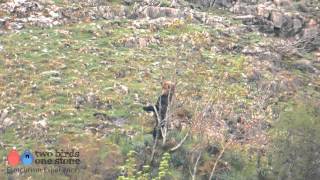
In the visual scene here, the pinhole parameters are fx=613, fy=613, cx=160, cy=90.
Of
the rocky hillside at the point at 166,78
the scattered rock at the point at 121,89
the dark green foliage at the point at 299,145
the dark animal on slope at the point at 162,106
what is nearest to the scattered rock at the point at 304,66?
the rocky hillside at the point at 166,78

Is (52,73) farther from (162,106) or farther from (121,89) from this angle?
(162,106)

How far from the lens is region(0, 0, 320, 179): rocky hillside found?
18297mm

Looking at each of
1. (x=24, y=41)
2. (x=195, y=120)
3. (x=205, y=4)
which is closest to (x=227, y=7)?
(x=205, y=4)

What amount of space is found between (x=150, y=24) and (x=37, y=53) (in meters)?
6.90

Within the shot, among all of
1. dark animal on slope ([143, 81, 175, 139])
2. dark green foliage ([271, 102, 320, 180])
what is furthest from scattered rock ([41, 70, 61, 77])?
dark green foliage ([271, 102, 320, 180])

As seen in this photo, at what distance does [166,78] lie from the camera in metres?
24.0

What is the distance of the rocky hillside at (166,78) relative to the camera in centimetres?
1830

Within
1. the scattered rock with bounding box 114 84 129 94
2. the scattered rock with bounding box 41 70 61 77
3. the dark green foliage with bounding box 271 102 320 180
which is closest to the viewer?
the dark green foliage with bounding box 271 102 320 180

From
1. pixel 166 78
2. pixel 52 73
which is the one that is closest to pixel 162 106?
pixel 166 78

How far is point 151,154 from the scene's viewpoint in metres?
18.4

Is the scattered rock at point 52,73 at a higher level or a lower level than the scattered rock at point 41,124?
higher

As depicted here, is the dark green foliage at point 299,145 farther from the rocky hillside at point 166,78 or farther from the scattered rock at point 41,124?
the scattered rock at point 41,124

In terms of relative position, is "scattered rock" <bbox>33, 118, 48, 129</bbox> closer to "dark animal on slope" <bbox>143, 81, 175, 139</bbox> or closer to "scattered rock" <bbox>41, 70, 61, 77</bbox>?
"dark animal on slope" <bbox>143, 81, 175, 139</bbox>

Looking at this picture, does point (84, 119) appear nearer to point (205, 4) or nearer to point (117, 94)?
point (117, 94)
